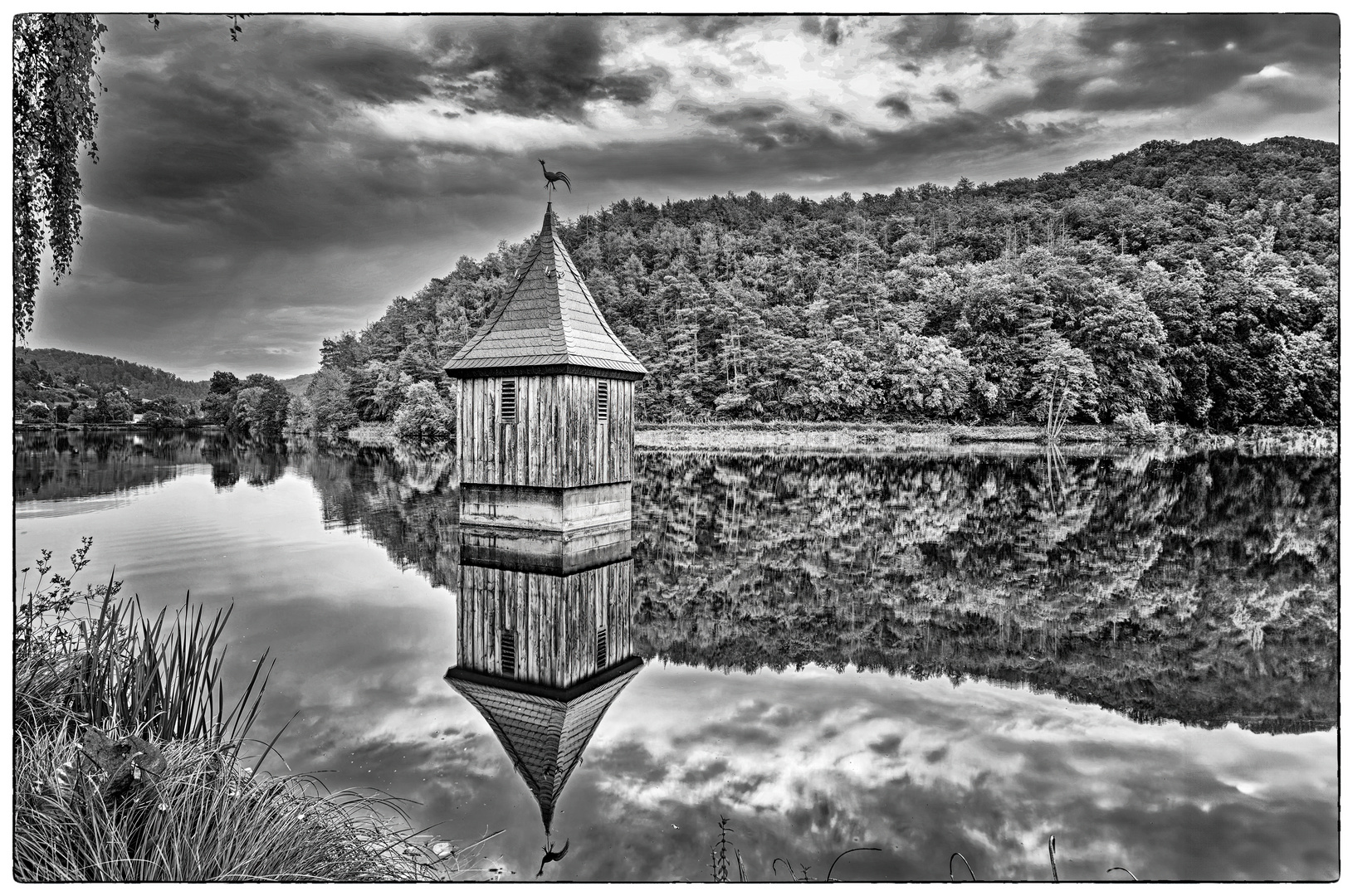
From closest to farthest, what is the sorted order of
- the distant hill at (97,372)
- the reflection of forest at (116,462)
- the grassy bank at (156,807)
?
the grassy bank at (156,807), the distant hill at (97,372), the reflection of forest at (116,462)

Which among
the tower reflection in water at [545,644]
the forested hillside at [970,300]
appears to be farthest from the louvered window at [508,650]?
the forested hillside at [970,300]

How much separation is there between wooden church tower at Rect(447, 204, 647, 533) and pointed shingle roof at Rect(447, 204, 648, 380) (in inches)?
0.5

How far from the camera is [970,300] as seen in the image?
1697cm

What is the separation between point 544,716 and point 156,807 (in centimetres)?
187

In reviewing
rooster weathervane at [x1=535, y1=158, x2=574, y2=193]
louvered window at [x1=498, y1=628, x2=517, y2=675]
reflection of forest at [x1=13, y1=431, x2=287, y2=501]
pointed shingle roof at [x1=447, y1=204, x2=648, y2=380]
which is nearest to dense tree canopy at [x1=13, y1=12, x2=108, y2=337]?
reflection of forest at [x1=13, y1=431, x2=287, y2=501]

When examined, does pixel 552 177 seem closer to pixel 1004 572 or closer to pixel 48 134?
pixel 48 134

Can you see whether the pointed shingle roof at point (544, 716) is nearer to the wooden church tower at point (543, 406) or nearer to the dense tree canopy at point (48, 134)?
the dense tree canopy at point (48, 134)

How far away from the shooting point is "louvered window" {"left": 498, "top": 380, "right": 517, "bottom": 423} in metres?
8.28

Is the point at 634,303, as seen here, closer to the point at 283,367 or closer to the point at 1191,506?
the point at 283,367

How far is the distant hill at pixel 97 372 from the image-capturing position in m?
5.04

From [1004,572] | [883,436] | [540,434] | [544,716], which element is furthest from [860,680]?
[883,436]

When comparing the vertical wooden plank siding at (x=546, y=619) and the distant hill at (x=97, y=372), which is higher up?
the distant hill at (x=97, y=372)

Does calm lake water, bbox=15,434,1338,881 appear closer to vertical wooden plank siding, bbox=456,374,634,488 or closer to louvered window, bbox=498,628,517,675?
louvered window, bbox=498,628,517,675

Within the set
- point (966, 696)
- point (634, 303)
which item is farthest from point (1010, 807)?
point (634, 303)
